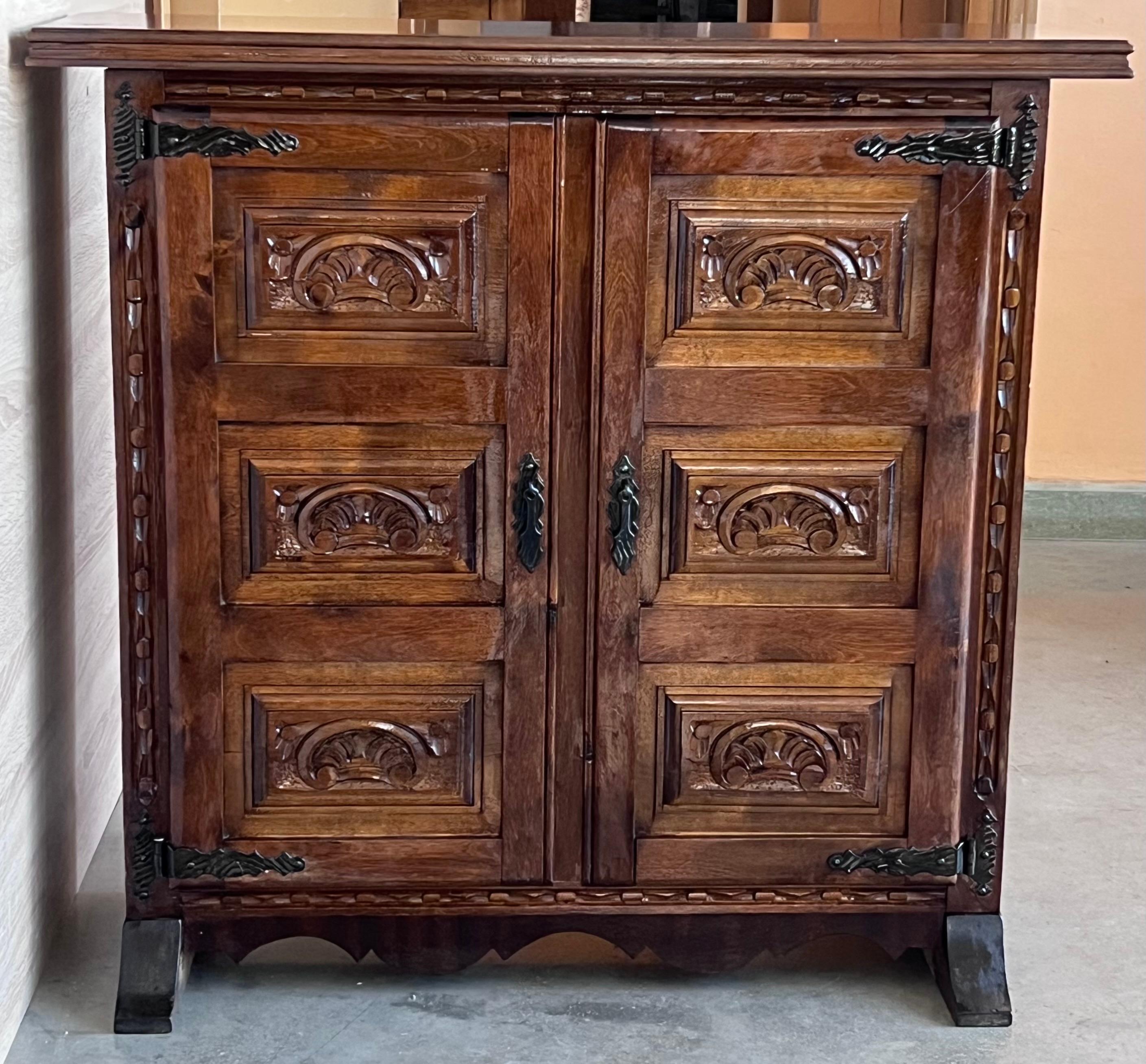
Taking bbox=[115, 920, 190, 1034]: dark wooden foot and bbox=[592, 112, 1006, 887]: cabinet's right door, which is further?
bbox=[115, 920, 190, 1034]: dark wooden foot

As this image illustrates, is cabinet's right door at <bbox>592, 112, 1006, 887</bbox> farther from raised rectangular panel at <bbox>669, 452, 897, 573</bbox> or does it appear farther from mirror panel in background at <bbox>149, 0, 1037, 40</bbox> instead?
mirror panel in background at <bbox>149, 0, 1037, 40</bbox>

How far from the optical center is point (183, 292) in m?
1.88

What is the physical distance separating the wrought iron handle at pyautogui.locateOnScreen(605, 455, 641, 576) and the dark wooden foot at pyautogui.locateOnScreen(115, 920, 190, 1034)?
697 mm

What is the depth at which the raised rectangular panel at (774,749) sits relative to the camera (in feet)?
6.64

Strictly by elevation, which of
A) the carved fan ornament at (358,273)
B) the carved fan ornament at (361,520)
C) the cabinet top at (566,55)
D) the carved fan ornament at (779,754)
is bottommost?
the carved fan ornament at (779,754)

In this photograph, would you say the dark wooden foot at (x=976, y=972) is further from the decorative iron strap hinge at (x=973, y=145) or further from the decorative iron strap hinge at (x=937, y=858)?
the decorative iron strap hinge at (x=973, y=145)

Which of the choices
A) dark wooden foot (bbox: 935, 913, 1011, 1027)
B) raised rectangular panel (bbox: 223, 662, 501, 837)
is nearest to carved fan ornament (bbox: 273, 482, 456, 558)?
raised rectangular panel (bbox: 223, 662, 501, 837)

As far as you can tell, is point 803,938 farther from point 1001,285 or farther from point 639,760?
point 1001,285

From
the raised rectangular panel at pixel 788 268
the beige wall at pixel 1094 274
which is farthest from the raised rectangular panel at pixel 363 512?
the beige wall at pixel 1094 274

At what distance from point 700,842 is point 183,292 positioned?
2.92 ft

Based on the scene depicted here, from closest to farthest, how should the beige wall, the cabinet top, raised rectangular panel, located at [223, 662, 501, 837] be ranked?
the cabinet top → raised rectangular panel, located at [223, 662, 501, 837] → the beige wall

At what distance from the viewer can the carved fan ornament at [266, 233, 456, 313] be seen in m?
1.89

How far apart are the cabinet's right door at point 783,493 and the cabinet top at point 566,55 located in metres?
0.08

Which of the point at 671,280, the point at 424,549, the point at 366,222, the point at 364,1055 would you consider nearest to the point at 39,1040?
the point at 364,1055
